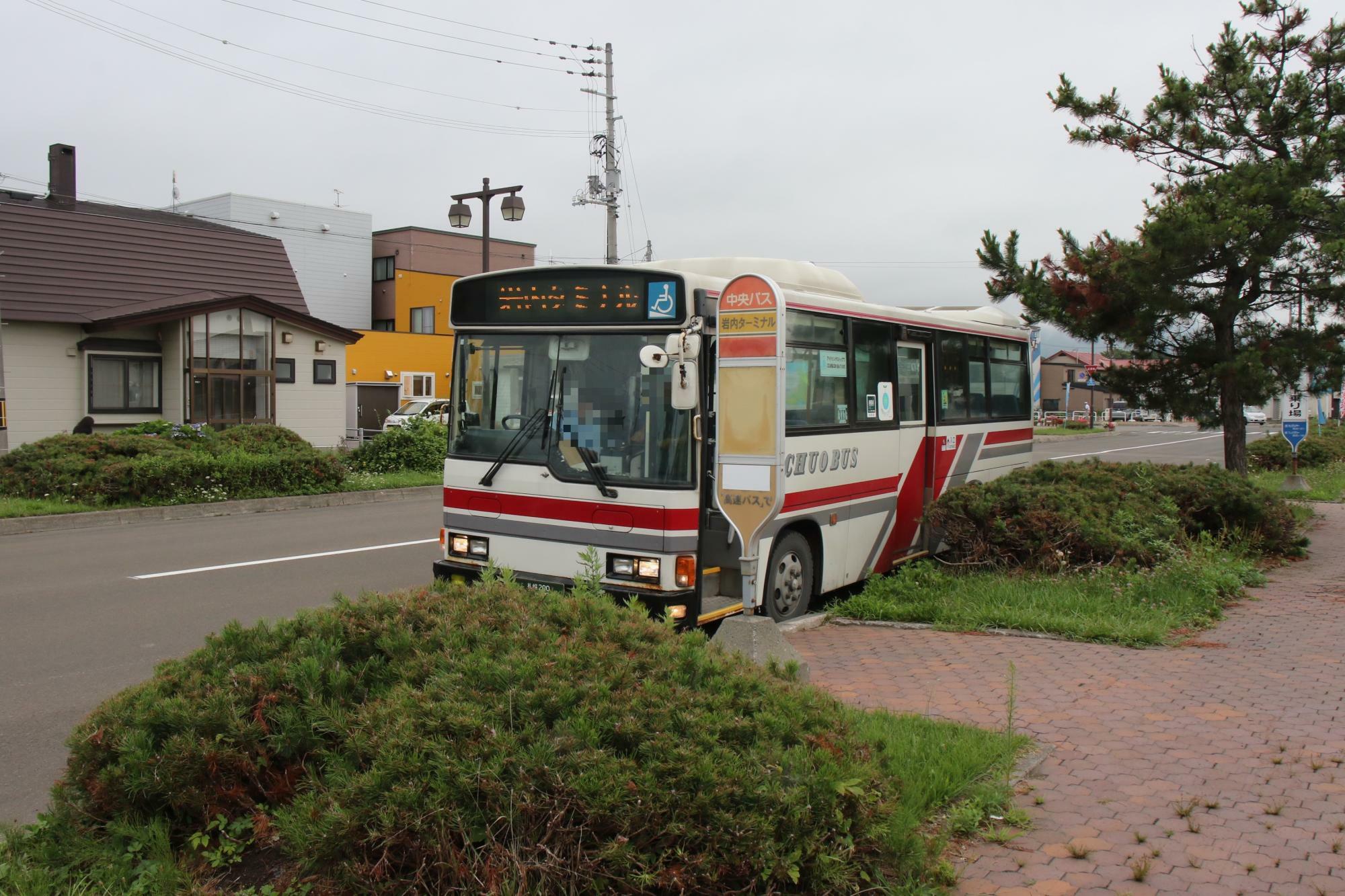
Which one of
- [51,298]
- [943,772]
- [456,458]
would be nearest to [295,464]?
[51,298]

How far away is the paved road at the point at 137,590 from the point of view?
6469 millimetres

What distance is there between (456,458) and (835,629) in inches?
128

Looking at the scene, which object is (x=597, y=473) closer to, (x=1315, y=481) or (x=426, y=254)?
(x=1315, y=481)

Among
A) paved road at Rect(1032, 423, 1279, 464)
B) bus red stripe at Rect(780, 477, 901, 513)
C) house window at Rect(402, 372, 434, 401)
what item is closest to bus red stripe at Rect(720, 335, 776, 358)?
bus red stripe at Rect(780, 477, 901, 513)

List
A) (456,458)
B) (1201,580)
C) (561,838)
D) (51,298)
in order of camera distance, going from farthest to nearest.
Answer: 1. (51,298)
2. (1201,580)
3. (456,458)
4. (561,838)

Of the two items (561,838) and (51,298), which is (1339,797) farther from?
(51,298)

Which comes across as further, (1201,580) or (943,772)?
(1201,580)

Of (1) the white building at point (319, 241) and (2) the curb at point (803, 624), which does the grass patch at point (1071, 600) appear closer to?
(2) the curb at point (803, 624)

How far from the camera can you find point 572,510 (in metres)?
7.87

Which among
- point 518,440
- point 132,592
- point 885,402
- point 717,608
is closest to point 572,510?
point 518,440

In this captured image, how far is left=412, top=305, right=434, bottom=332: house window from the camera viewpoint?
50656 mm

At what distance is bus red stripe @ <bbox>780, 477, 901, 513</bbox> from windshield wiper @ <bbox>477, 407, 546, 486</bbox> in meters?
1.94

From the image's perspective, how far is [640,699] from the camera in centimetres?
387

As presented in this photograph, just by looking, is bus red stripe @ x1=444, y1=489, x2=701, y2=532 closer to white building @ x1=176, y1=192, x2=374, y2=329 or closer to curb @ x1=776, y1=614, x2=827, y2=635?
curb @ x1=776, y1=614, x2=827, y2=635
